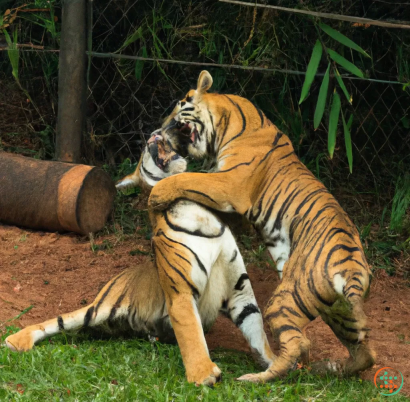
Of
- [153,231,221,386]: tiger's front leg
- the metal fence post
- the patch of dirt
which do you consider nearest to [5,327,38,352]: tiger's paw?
the patch of dirt

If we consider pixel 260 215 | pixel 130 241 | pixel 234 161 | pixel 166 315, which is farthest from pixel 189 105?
pixel 130 241

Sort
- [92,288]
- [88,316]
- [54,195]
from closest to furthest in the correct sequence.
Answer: [88,316], [92,288], [54,195]

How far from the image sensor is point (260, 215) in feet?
12.5

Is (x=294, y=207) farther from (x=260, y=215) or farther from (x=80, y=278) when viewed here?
(x=80, y=278)

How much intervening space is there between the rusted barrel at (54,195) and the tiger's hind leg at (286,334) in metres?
2.41

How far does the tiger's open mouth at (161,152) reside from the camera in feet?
13.2

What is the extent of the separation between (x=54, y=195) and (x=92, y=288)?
96 centimetres

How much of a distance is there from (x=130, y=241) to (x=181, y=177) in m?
1.94

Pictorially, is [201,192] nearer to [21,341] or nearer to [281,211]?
[281,211]

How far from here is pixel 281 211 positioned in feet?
12.4

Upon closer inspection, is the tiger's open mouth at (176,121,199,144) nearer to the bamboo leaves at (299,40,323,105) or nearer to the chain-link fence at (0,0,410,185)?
the bamboo leaves at (299,40,323,105)

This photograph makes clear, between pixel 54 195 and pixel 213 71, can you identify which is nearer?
pixel 54 195

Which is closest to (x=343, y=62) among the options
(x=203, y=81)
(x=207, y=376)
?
(x=203, y=81)

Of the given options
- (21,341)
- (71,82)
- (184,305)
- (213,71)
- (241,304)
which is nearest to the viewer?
(184,305)
